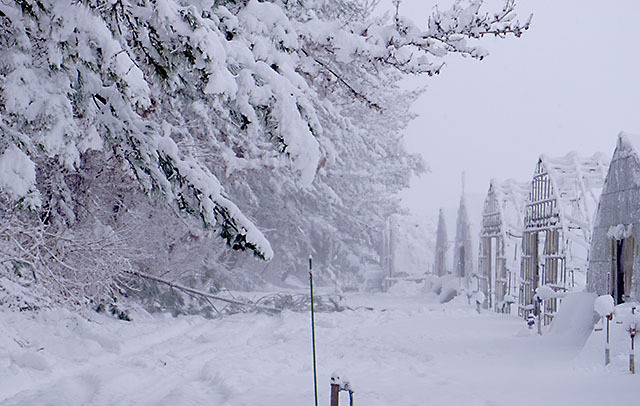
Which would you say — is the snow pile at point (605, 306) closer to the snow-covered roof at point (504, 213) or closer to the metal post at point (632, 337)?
the metal post at point (632, 337)

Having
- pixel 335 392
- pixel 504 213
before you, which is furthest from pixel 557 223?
pixel 335 392

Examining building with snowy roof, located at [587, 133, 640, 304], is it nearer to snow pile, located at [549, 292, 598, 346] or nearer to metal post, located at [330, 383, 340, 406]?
snow pile, located at [549, 292, 598, 346]

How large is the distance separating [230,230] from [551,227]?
39.4 ft

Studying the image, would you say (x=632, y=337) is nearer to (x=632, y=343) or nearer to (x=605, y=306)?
(x=632, y=343)

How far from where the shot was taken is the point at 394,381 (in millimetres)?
8242

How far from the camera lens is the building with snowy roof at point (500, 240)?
20.2 metres

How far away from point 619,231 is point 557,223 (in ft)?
13.8

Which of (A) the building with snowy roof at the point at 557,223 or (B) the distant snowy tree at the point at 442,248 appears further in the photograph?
(B) the distant snowy tree at the point at 442,248

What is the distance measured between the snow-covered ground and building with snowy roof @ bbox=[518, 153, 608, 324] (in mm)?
2163

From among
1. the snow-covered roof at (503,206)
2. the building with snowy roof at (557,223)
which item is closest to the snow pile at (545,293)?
the building with snowy roof at (557,223)

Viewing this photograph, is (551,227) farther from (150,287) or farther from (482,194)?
(482,194)

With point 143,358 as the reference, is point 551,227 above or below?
above

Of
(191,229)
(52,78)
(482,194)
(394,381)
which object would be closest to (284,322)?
(191,229)

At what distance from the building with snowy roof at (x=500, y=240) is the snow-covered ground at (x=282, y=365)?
5966mm
